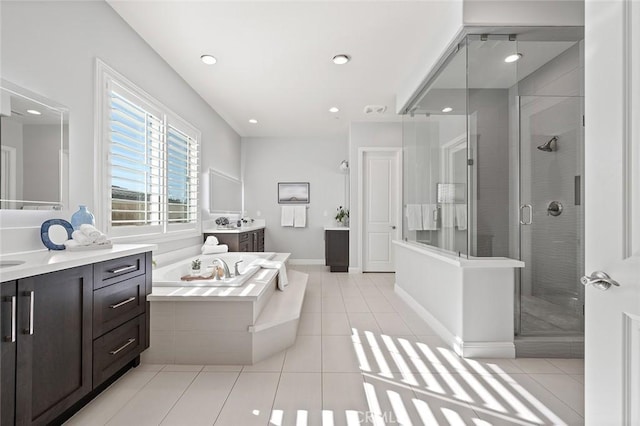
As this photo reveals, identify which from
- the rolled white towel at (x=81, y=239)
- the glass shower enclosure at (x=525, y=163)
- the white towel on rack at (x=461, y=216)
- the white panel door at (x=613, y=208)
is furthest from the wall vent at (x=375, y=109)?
the rolled white towel at (x=81, y=239)

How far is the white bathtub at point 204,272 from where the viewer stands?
2418 millimetres

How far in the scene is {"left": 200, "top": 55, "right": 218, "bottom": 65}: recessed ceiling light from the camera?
317 centimetres

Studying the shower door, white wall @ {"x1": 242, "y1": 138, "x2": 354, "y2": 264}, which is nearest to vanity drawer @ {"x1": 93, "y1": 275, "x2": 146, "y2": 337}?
the shower door

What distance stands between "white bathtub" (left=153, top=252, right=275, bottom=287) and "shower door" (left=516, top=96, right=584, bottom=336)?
2264 mm

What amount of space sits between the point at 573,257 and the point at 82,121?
Answer: 3832 millimetres

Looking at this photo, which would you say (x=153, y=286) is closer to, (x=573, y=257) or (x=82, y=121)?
(x=82, y=121)

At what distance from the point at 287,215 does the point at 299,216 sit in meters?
0.25

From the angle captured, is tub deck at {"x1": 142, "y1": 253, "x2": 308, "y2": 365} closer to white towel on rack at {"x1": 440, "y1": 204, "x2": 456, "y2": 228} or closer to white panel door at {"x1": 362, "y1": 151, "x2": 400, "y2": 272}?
white towel on rack at {"x1": 440, "y1": 204, "x2": 456, "y2": 228}

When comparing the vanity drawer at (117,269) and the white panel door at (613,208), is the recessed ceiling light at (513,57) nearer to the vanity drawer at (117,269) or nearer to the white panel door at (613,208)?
the white panel door at (613,208)

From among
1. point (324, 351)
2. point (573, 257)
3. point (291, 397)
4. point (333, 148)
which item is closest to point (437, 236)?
point (573, 257)

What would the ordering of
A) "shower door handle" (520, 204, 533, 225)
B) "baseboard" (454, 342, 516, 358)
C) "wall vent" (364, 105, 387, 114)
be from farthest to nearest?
1. "wall vent" (364, 105, 387, 114)
2. "shower door handle" (520, 204, 533, 225)
3. "baseboard" (454, 342, 516, 358)

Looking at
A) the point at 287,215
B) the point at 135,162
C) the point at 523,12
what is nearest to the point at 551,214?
the point at 523,12

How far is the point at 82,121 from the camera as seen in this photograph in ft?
7.23

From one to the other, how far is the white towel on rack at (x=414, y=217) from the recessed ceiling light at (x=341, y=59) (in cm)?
173
